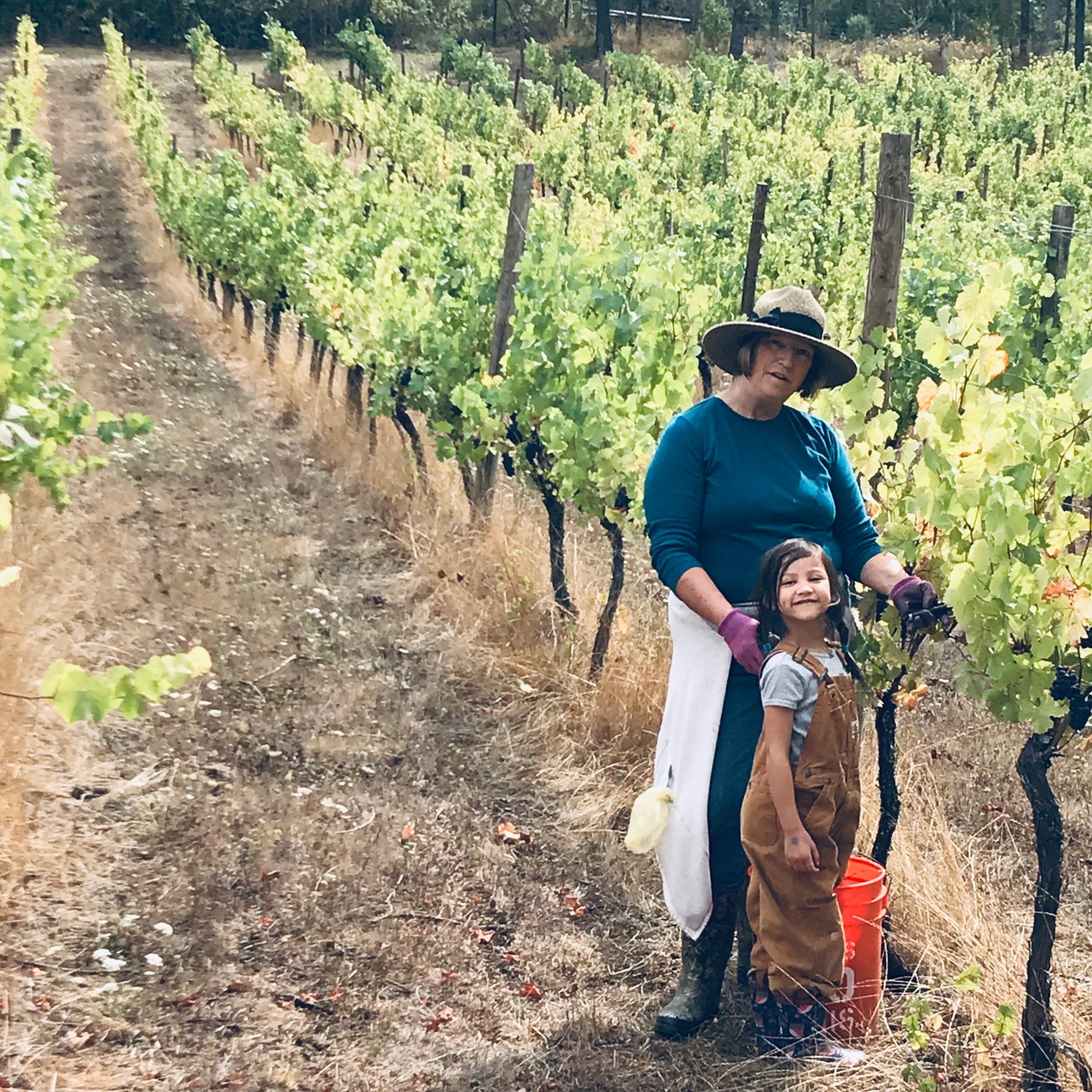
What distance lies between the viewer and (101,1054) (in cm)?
328

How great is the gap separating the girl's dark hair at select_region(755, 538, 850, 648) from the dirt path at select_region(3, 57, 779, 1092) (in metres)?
1.05

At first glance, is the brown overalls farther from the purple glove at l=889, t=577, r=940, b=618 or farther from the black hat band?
the black hat band

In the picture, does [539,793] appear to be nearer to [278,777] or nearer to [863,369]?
[278,777]

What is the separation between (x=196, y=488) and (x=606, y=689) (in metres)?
4.27

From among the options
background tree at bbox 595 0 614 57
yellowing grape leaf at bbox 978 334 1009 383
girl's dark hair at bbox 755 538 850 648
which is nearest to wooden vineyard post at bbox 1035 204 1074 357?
yellowing grape leaf at bbox 978 334 1009 383

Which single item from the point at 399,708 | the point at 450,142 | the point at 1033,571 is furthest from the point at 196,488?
the point at 450,142

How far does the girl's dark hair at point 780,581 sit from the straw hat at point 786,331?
0.46 metres

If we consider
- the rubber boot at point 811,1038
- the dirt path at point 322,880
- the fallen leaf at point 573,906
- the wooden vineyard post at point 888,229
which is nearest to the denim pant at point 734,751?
the rubber boot at point 811,1038

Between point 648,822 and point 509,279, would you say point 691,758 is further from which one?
point 509,279

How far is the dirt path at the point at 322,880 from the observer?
11.0ft

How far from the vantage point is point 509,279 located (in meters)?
7.03

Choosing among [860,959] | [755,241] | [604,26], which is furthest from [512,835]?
[604,26]

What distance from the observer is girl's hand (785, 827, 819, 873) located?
2875mm

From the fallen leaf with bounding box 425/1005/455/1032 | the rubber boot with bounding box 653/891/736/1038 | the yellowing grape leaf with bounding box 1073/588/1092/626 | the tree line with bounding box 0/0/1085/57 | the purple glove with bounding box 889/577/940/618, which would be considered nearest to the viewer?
the yellowing grape leaf with bounding box 1073/588/1092/626
